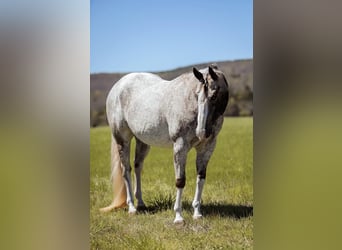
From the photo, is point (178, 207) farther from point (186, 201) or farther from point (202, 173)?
point (202, 173)

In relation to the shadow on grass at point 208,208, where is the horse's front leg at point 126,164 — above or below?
above

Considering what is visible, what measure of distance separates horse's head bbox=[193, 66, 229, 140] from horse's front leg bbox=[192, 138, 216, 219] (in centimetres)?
9

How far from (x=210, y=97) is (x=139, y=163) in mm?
670

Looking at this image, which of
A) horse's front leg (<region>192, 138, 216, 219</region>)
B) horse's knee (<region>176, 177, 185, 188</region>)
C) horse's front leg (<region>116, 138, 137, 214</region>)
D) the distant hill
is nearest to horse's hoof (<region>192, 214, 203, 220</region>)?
horse's front leg (<region>192, 138, 216, 219</region>)

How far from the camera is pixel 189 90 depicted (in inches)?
109

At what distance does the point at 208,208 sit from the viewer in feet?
9.05

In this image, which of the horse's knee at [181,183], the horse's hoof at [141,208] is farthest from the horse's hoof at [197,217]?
the horse's hoof at [141,208]

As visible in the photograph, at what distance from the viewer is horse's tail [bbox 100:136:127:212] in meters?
3.01

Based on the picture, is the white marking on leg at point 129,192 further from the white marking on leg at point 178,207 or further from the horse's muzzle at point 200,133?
the horse's muzzle at point 200,133

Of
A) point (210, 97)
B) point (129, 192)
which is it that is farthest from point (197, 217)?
point (210, 97)

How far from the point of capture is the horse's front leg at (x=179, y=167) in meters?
2.79
